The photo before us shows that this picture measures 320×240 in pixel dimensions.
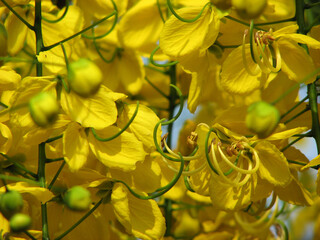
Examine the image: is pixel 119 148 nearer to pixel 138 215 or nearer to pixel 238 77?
pixel 138 215

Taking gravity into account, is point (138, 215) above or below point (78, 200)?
below

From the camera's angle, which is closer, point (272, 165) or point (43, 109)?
point (43, 109)

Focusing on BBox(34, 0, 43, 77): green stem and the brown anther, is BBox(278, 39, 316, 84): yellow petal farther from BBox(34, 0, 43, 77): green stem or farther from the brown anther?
BBox(34, 0, 43, 77): green stem

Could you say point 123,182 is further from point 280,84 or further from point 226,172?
point 280,84

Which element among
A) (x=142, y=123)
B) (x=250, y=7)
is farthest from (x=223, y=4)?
(x=142, y=123)

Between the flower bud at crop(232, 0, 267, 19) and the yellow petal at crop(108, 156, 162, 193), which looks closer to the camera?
the flower bud at crop(232, 0, 267, 19)

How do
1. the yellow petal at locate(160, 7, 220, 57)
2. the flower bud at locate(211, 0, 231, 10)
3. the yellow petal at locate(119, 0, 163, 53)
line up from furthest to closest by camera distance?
the yellow petal at locate(119, 0, 163, 53), the yellow petal at locate(160, 7, 220, 57), the flower bud at locate(211, 0, 231, 10)

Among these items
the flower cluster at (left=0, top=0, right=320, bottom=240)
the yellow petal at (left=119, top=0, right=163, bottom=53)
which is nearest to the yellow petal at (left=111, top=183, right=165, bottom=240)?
the flower cluster at (left=0, top=0, right=320, bottom=240)

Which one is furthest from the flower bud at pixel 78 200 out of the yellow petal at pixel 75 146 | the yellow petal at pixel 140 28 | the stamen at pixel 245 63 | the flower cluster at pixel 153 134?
the yellow petal at pixel 140 28
